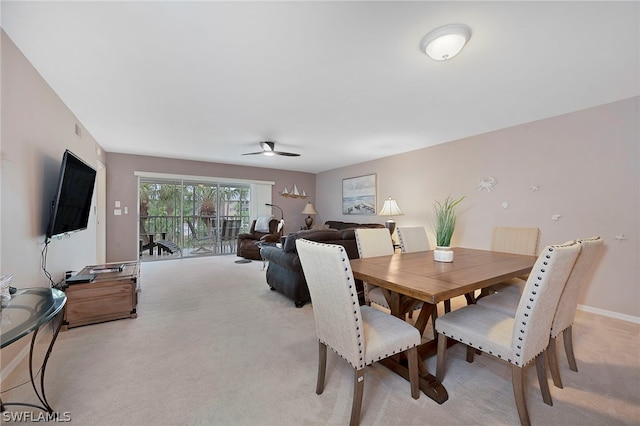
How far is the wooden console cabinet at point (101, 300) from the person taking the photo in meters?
2.51

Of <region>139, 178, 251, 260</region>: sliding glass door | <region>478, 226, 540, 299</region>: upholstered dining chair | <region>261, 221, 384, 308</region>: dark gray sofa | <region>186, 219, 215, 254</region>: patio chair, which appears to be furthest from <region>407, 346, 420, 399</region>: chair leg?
<region>186, 219, 215, 254</region>: patio chair

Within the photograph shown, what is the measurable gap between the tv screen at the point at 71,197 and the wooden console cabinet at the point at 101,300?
0.60 metres

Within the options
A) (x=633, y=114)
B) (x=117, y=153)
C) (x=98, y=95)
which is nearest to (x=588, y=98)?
(x=633, y=114)

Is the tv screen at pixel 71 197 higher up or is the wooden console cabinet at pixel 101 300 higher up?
the tv screen at pixel 71 197

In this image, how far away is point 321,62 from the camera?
2.11 meters

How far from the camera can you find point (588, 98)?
2775mm

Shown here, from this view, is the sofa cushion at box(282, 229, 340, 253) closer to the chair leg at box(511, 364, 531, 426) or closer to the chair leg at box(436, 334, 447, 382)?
the chair leg at box(436, 334, 447, 382)

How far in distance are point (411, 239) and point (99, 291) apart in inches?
130

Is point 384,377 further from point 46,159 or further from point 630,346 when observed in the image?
point 46,159

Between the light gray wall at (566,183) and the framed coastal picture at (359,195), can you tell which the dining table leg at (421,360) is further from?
the framed coastal picture at (359,195)

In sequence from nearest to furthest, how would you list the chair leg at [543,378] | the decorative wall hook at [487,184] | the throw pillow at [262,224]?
the chair leg at [543,378], the decorative wall hook at [487,184], the throw pillow at [262,224]

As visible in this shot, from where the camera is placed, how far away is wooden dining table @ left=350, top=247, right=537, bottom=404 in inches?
55.1

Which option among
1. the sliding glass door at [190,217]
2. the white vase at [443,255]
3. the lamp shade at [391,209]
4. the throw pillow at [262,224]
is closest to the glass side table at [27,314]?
the white vase at [443,255]

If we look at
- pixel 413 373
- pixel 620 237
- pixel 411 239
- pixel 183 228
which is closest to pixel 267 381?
pixel 413 373
